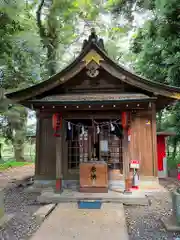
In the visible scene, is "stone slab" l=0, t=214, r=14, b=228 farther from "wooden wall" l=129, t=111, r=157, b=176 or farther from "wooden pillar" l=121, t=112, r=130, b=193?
"wooden wall" l=129, t=111, r=157, b=176

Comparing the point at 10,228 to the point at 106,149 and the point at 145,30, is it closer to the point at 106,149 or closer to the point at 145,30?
the point at 106,149

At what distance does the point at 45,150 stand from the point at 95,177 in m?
2.32

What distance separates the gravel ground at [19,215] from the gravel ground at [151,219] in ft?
7.01

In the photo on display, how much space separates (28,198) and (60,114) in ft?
9.77

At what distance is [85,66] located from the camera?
8.10 m

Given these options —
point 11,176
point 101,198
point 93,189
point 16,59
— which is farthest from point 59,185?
point 16,59

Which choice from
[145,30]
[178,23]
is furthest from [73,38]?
[178,23]

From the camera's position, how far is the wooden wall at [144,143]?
7.79 metres

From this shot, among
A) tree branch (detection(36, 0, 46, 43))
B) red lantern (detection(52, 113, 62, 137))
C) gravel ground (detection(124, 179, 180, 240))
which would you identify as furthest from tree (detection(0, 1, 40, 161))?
gravel ground (detection(124, 179, 180, 240))

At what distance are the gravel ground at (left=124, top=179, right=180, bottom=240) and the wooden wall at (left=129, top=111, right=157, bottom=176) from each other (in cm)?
104

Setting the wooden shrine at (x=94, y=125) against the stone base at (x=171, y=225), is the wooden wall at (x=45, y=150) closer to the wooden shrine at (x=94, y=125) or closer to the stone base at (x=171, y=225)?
the wooden shrine at (x=94, y=125)

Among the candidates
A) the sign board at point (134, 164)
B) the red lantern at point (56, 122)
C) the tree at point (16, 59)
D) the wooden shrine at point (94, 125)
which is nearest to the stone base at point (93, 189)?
the wooden shrine at point (94, 125)

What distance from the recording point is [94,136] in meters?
7.91

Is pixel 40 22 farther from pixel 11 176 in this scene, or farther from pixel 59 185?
pixel 59 185
